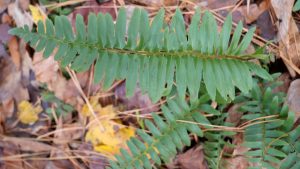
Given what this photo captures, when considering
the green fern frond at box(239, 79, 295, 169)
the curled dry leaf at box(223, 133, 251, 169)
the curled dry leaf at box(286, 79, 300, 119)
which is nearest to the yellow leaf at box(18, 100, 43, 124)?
the curled dry leaf at box(223, 133, 251, 169)

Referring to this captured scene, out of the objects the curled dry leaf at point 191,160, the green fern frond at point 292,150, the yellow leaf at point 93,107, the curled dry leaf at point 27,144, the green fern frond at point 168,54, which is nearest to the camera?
the green fern frond at point 168,54

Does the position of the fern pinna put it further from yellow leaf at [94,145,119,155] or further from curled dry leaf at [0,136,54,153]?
curled dry leaf at [0,136,54,153]

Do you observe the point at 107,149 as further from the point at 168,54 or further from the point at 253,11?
the point at 253,11

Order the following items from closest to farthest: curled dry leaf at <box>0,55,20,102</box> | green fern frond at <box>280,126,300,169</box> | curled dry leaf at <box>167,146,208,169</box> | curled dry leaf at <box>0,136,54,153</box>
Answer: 1. green fern frond at <box>280,126,300,169</box>
2. curled dry leaf at <box>167,146,208,169</box>
3. curled dry leaf at <box>0,136,54,153</box>
4. curled dry leaf at <box>0,55,20,102</box>

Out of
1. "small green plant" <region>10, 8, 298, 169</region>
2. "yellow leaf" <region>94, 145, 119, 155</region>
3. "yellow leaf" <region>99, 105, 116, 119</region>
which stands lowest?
"yellow leaf" <region>94, 145, 119, 155</region>

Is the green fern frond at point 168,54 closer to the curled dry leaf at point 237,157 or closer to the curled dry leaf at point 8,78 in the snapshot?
the curled dry leaf at point 237,157

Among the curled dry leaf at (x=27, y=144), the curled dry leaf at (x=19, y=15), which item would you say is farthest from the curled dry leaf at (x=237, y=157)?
the curled dry leaf at (x=19, y=15)

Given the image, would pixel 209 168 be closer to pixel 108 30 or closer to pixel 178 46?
pixel 178 46

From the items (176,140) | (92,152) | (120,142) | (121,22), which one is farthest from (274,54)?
(92,152)
